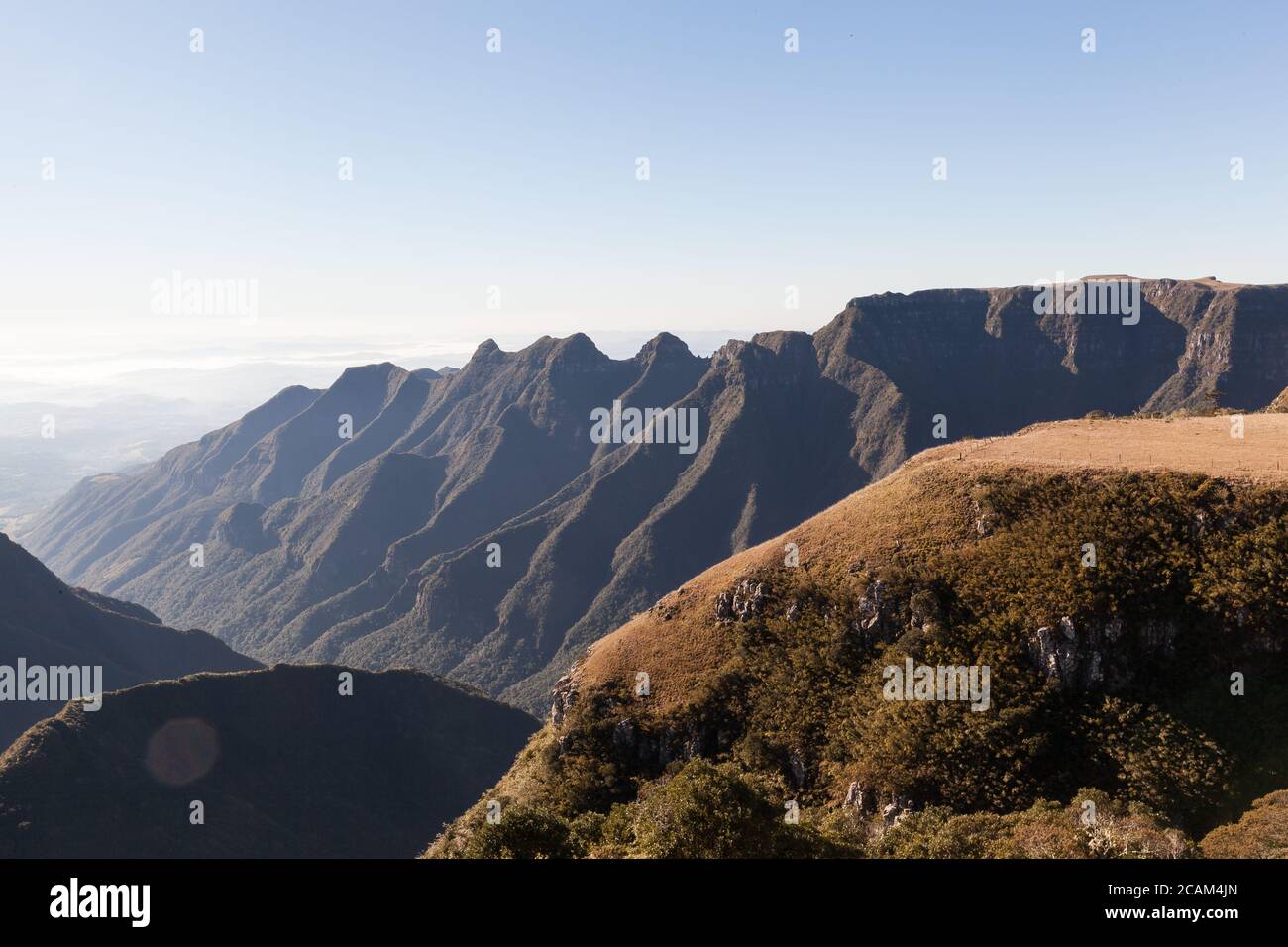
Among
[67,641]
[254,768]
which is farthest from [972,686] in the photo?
[67,641]

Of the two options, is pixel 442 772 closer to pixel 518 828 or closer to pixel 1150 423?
pixel 518 828

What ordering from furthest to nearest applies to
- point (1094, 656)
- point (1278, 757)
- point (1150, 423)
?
point (1150, 423)
point (1094, 656)
point (1278, 757)

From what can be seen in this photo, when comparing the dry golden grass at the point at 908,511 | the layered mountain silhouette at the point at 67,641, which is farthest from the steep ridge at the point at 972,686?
the layered mountain silhouette at the point at 67,641

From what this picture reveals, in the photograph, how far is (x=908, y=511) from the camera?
74188 millimetres

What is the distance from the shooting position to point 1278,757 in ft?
151

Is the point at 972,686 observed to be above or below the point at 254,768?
above

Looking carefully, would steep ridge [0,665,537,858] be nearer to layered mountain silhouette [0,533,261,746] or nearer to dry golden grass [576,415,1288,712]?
layered mountain silhouette [0,533,261,746]

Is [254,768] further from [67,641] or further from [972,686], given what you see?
[972,686]

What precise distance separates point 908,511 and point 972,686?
21943mm

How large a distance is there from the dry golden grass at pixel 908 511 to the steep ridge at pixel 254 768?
207 ft

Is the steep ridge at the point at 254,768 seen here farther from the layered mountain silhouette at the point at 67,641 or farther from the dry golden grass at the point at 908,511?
the dry golden grass at the point at 908,511
